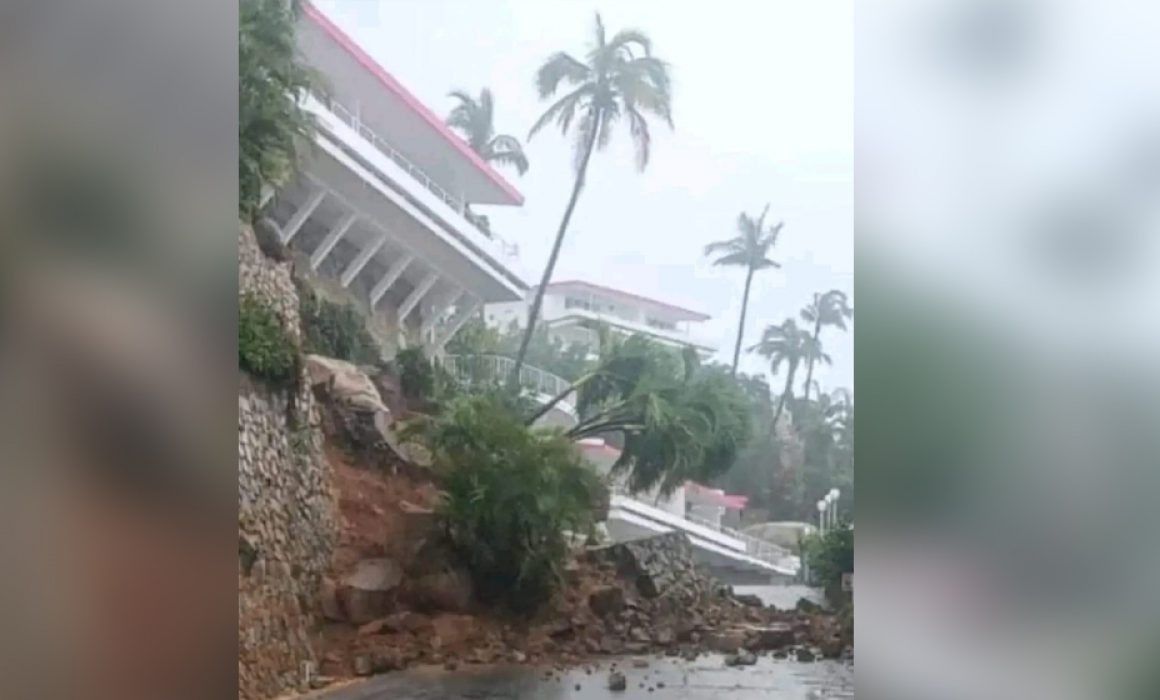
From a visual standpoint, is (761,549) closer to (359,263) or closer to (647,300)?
(647,300)

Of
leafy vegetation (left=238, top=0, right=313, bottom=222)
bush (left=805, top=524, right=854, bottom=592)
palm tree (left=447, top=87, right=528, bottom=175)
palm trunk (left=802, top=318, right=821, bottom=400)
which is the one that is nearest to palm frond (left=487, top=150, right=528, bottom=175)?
palm tree (left=447, top=87, right=528, bottom=175)

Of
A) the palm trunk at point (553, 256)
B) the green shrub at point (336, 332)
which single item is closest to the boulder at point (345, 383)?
the green shrub at point (336, 332)

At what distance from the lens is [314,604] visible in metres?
1.58

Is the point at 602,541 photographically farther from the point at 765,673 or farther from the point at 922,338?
the point at 922,338

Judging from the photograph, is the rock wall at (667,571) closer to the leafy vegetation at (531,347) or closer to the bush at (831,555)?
the bush at (831,555)

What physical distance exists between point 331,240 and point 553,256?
13.9 inches

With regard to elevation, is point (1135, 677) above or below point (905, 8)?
below

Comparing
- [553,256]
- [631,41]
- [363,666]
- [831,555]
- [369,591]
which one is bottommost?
[363,666]

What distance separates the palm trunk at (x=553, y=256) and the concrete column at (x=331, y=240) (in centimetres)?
31

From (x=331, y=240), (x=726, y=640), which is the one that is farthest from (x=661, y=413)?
(x=331, y=240)

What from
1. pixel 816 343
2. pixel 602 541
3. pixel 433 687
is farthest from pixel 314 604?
pixel 816 343

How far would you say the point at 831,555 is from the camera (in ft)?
5.00

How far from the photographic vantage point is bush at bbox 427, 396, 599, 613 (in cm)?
157

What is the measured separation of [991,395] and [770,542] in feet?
1.27
